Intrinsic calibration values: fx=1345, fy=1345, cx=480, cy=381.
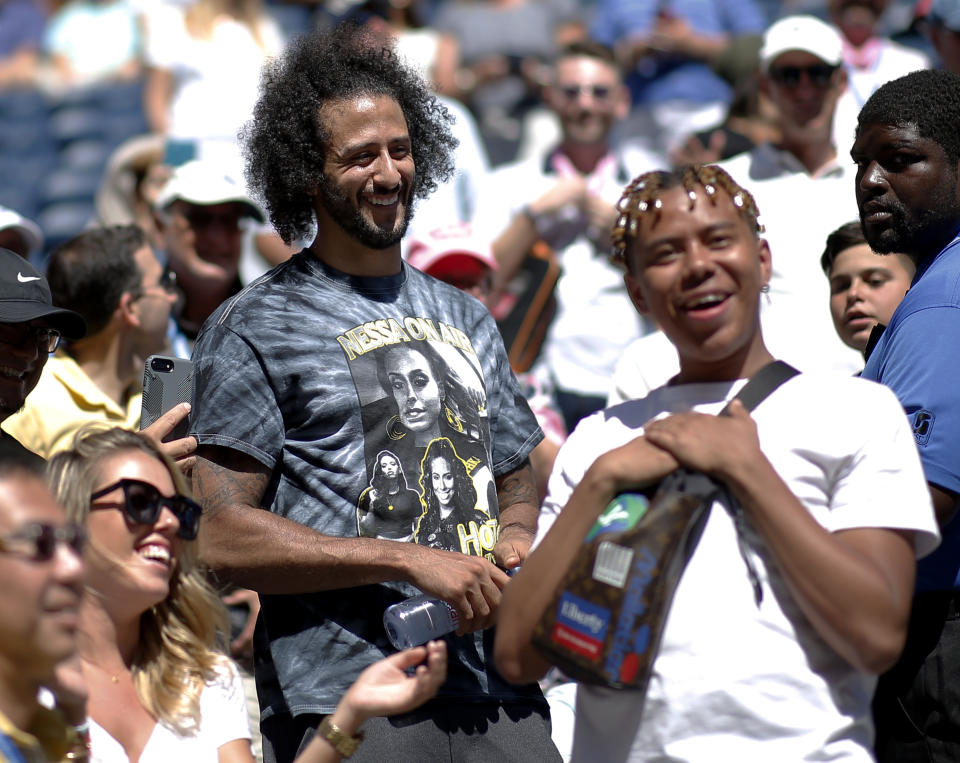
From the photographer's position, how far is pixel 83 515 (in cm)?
278

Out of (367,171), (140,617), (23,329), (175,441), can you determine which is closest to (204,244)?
(23,329)

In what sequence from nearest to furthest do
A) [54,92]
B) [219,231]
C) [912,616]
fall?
[912,616] → [219,231] → [54,92]

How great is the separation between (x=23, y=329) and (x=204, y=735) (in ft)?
4.43

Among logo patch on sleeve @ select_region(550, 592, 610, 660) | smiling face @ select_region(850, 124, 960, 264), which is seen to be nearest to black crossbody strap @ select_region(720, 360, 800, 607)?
logo patch on sleeve @ select_region(550, 592, 610, 660)

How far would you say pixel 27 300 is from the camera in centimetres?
363

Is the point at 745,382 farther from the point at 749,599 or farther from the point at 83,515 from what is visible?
the point at 83,515

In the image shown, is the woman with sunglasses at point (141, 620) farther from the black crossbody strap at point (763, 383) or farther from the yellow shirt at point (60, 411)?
the yellow shirt at point (60, 411)

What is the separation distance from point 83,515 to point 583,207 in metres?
3.93

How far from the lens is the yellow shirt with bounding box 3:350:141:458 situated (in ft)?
14.6

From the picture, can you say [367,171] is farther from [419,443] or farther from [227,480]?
[227,480]

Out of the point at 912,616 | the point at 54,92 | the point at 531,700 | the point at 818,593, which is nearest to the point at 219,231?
the point at 531,700

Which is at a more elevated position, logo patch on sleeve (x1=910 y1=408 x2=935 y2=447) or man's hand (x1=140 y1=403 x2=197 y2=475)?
logo patch on sleeve (x1=910 y1=408 x2=935 y2=447)

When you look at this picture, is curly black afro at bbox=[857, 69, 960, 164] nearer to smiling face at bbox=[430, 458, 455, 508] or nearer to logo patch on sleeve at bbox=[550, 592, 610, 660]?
smiling face at bbox=[430, 458, 455, 508]

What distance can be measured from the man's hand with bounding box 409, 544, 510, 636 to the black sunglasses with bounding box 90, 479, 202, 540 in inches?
19.5
